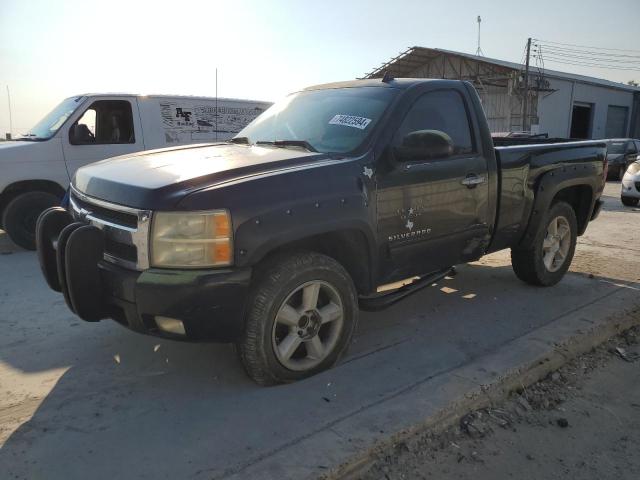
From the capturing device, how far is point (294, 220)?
3.03 meters

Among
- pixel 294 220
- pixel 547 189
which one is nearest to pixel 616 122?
pixel 547 189

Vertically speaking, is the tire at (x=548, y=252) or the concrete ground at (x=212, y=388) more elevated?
the tire at (x=548, y=252)

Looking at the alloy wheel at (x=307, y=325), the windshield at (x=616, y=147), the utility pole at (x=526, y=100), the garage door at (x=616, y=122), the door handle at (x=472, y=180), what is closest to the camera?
the alloy wheel at (x=307, y=325)

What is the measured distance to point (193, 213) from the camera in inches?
109

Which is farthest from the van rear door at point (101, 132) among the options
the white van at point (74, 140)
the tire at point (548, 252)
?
the tire at point (548, 252)

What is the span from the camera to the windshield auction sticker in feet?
12.1

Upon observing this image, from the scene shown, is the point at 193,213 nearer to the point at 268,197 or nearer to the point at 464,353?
the point at 268,197

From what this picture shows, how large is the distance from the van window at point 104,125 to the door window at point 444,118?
5.20 metres

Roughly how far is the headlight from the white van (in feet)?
17.2

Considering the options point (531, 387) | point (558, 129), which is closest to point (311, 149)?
point (531, 387)

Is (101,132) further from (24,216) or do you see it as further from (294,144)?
(294,144)

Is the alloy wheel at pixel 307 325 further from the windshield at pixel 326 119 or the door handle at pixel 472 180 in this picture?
the door handle at pixel 472 180

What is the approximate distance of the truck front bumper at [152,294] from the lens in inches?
110

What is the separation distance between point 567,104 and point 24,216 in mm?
33825
